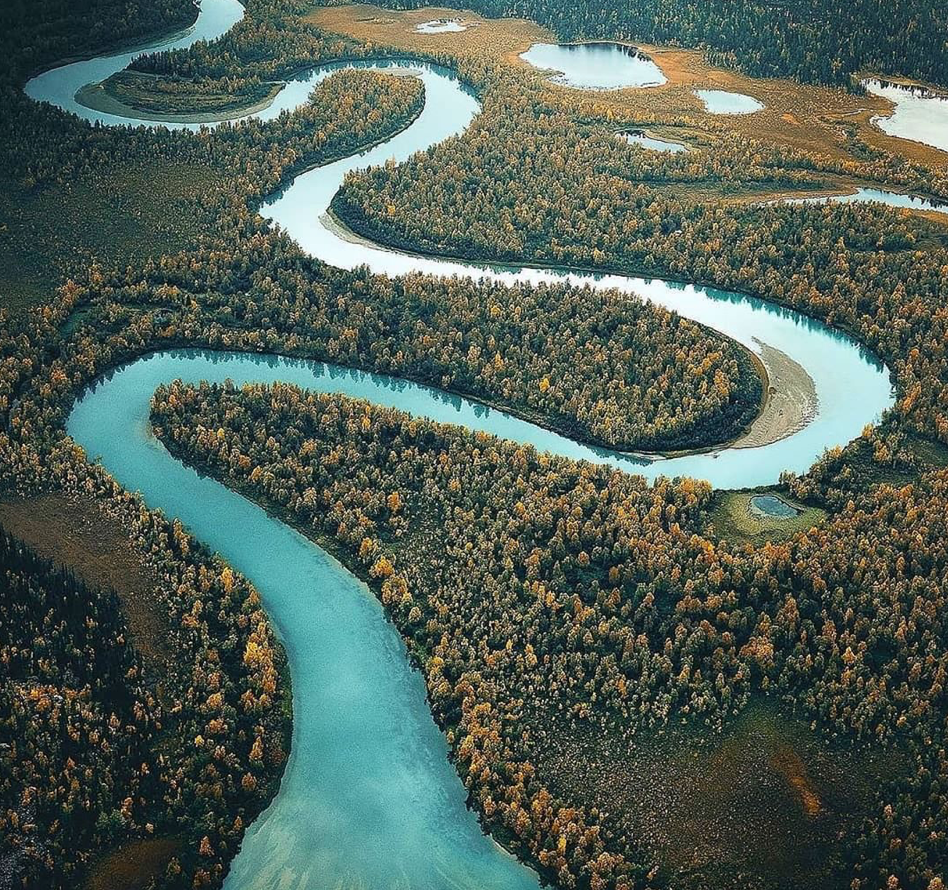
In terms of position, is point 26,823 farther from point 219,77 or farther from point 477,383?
point 219,77

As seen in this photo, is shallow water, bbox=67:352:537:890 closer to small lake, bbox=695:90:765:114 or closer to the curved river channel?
the curved river channel

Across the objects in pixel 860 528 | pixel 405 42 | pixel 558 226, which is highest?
pixel 405 42

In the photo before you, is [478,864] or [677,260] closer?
[478,864]

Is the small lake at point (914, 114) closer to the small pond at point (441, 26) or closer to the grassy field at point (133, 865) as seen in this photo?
the small pond at point (441, 26)

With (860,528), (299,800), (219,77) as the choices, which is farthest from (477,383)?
(219,77)

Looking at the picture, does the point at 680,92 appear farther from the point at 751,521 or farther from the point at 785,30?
the point at 751,521

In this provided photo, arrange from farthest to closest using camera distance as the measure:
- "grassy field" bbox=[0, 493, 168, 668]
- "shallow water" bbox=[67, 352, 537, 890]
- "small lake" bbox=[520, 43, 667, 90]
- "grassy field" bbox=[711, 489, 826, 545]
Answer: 1. "small lake" bbox=[520, 43, 667, 90]
2. "grassy field" bbox=[711, 489, 826, 545]
3. "grassy field" bbox=[0, 493, 168, 668]
4. "shallow water" bbox=[67, 352, 537, 890]

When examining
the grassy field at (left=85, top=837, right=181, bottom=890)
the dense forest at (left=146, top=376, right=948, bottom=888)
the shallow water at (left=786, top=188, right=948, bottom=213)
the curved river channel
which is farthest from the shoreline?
the grassy field at (left=85, top=837, right=181, bottom=890)

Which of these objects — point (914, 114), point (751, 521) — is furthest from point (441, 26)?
point (751, 521)
